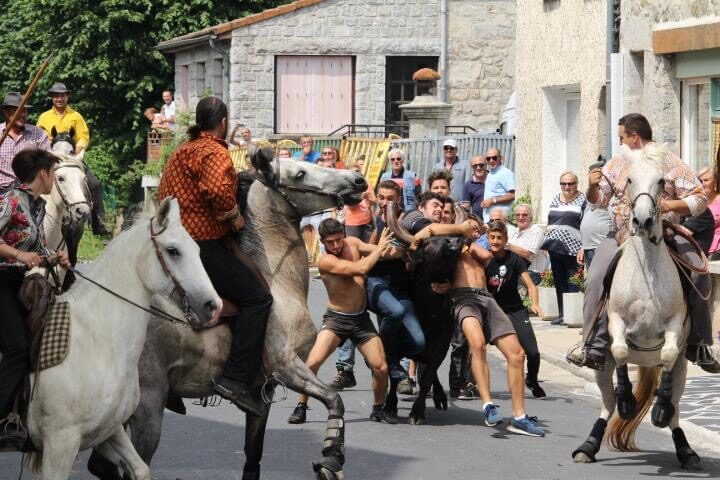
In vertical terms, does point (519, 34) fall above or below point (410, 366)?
above

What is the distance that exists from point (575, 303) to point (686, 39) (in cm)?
349

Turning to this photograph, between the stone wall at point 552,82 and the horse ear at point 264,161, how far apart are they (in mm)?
13045

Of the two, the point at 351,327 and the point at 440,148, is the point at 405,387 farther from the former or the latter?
the point at 440,148

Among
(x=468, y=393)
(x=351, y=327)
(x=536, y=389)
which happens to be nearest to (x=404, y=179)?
(x=468, y=393)

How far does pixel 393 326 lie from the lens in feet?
44.3

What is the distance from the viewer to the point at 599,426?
11523 millimetres

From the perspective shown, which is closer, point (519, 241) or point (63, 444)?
point (63, 444)

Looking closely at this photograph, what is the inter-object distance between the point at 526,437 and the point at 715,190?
2803 mm

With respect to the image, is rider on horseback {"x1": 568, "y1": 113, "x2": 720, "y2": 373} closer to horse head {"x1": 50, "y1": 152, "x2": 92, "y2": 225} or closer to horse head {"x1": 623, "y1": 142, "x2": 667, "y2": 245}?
horse head {"x1": 623, "y1": 142, "x2": 667, "y2": 245}

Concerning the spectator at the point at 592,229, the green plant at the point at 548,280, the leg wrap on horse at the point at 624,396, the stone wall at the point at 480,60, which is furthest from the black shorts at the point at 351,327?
the stone wall at the point at 480,60

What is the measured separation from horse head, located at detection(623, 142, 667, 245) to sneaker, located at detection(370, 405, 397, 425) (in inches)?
123

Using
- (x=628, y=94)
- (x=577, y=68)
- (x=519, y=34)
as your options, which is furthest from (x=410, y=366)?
(x=519, y=34)

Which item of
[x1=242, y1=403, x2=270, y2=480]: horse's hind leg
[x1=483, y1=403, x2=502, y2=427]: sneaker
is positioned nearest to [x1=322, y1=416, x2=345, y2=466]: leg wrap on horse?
[x1=242, y1=403, x2=270, y2=480]: horse's hind leg

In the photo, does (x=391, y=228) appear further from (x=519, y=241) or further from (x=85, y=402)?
(x=519, y=241)
